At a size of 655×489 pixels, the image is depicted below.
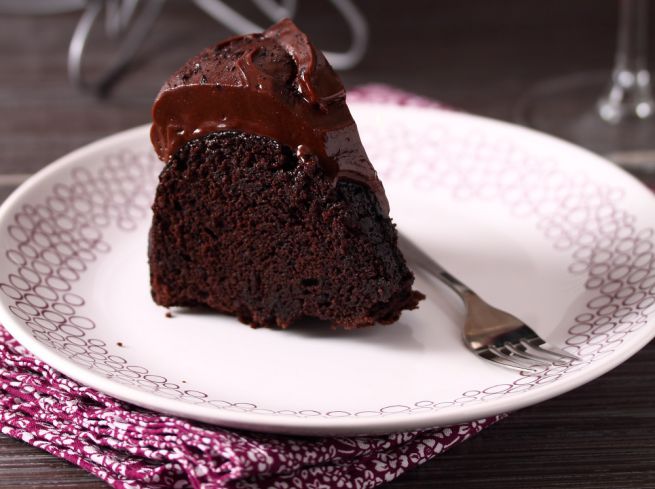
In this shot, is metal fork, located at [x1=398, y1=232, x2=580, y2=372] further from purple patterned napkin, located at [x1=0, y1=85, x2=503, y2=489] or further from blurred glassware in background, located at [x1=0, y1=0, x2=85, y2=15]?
blurred glassware in background, located at [x1=0, y1=0, x2=85, y2=15]

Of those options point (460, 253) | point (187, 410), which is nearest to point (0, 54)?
point (460, 253)

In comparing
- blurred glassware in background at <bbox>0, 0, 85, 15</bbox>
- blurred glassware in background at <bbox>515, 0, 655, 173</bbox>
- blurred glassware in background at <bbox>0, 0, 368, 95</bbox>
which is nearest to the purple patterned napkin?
blurred glassware in background at <bbox>515, 0, 655, 173</bbox>

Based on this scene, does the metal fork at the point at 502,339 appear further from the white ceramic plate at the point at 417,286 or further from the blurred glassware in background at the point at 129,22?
the blurred glassware in background at the point at 129,22

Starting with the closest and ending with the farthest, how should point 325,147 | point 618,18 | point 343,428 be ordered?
point 343,428 → point 325,147 → point 618,18

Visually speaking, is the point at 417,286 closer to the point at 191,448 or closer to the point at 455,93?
the point at 191,448

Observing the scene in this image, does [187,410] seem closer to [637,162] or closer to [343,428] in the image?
[343,428]
